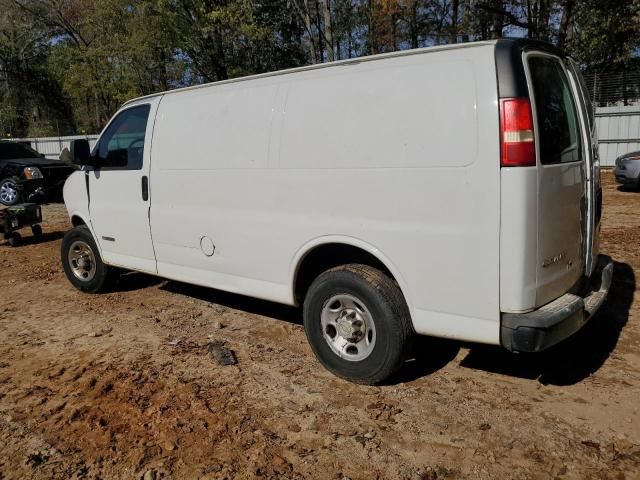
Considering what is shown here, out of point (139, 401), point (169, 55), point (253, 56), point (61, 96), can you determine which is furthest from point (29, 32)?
point (139, 401)

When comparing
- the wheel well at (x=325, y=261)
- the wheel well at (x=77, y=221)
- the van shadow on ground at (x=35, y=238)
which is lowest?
the van shadow on ground at (x=35, y=238)

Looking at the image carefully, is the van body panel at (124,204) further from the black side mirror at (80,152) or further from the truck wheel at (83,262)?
the truck wheel at (83,262)

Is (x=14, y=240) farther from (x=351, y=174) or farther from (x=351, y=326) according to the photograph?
(x=351, y=174)

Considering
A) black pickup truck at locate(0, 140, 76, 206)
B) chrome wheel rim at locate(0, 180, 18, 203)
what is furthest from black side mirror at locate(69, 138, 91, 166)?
chrome wheel rim at locate(0, 180, 18, 203)

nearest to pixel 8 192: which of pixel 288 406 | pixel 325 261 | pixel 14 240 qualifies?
pixel 14 240

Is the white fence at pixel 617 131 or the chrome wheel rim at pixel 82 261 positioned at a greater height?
the white fence at pixel 617 131

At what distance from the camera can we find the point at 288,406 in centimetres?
352

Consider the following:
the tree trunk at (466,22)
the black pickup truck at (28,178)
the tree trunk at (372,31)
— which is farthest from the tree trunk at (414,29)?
the black pickup truck at (28,178)

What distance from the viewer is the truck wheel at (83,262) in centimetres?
591

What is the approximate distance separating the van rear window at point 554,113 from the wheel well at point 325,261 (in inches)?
49.2

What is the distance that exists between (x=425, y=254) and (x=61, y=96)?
40.7 m

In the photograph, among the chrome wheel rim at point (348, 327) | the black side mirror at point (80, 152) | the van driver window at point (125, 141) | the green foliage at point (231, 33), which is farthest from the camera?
the green foliage at point (231, 33)

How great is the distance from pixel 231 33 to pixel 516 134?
24015 mm

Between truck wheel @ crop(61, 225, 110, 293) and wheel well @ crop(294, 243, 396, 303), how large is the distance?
9.13 ft
